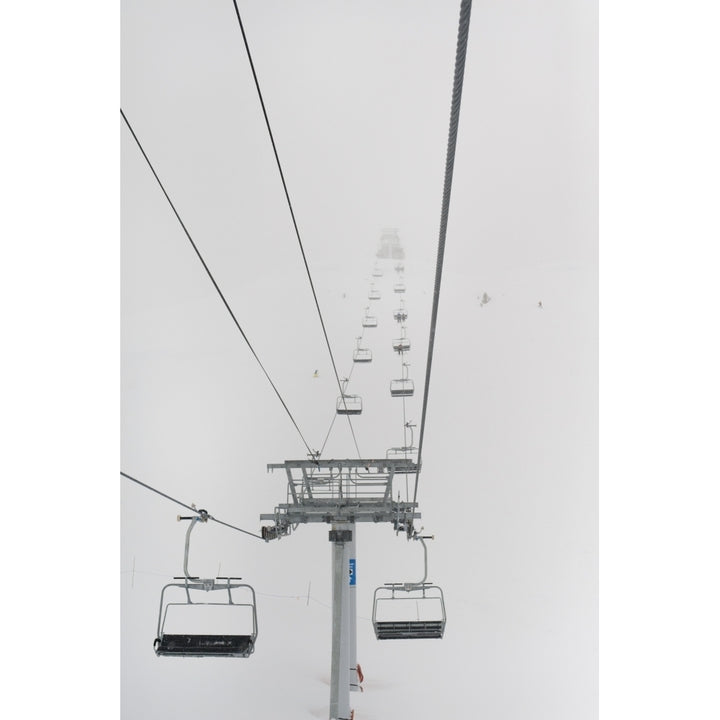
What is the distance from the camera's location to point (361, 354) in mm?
9602

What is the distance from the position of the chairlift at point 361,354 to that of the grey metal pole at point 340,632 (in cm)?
232

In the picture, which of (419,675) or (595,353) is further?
(419,675)

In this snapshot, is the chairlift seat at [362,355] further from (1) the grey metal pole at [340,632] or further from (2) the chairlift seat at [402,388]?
(1) the grey metal pole at [340,632]

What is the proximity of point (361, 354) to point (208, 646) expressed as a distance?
5252mm

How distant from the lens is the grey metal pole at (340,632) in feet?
23.0

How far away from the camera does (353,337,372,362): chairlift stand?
9281 millimetres
